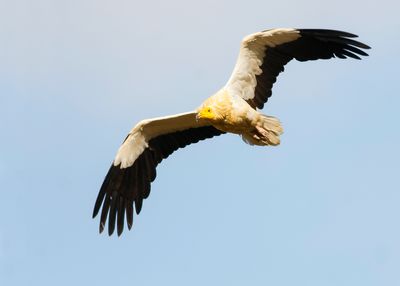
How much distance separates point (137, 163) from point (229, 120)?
226cm

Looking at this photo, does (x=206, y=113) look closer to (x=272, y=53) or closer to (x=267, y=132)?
(x=267, y=132)

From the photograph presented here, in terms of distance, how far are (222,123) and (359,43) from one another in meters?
2.11

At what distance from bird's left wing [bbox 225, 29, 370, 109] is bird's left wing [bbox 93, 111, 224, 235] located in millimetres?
1185

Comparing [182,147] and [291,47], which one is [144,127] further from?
[291,47]

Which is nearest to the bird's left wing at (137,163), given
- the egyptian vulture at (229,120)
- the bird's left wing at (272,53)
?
the egyptian vulture at (229,120)

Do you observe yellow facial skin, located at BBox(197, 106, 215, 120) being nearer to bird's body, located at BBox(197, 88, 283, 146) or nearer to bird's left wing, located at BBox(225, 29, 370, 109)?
bird's body, located at BBox(197, 88, 283, 146)

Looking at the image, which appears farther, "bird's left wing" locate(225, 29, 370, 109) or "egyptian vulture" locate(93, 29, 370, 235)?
"bird's left wing" locate(225, 29, 370, 109)

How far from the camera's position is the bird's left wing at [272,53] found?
47.5 ft

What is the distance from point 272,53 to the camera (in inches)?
581

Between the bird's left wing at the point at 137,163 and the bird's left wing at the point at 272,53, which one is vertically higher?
the bird's left wing at the point at 272,53

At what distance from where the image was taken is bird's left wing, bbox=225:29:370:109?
14.5 metres

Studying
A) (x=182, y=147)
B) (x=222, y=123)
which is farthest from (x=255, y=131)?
(x=182, y=147)

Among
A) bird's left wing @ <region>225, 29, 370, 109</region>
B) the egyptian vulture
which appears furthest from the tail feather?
bird's left wing @ <region>225, 29, 370, 109</region>

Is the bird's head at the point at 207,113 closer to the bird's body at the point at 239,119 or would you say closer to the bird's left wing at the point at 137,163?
the bird's body at the point at 239,119
